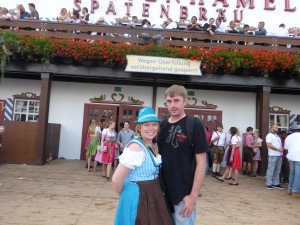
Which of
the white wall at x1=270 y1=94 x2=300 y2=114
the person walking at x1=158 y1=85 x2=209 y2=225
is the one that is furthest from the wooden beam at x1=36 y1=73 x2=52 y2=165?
the white wall at x1=270 y1=94 x2=300 y2=114

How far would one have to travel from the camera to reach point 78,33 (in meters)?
11.4

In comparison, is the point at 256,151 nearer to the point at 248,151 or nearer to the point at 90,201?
the point at 248,151

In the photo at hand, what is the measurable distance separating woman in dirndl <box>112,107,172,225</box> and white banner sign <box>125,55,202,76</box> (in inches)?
316

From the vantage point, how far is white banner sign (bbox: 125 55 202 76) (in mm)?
10555

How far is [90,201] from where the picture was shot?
6.13 metres

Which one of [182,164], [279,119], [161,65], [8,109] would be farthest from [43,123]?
[279,119]

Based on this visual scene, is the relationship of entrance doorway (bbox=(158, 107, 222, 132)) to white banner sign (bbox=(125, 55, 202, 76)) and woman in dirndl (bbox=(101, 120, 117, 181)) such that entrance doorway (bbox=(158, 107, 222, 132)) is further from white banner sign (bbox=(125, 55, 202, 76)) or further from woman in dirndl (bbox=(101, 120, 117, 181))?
woman in dirndl (bbox=(101, 120, 117, 181))

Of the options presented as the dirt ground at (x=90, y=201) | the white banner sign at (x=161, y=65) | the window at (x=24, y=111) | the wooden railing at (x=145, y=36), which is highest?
the wooden railing at (x=145, y=36)

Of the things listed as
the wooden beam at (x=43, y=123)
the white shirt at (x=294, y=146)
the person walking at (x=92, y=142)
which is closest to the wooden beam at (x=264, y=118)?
the white shirt at (x=294, y=146)

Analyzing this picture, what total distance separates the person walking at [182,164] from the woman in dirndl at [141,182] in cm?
9

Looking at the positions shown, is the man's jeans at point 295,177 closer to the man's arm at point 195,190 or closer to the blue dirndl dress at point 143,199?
the man's arm at point 195,190

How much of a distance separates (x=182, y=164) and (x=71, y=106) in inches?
424

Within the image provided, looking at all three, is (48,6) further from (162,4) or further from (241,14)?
(241,14)

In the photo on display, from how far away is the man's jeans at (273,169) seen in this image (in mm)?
8281
